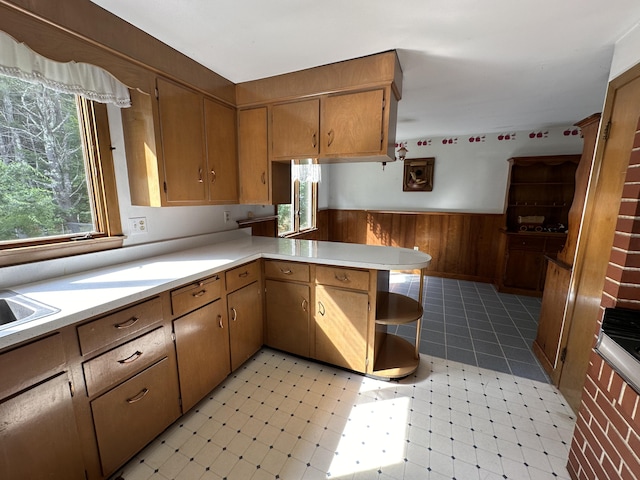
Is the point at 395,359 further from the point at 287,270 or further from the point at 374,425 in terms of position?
the point at 287,270

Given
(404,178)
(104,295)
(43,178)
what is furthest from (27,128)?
(404,178)

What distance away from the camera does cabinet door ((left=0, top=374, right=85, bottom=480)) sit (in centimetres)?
91

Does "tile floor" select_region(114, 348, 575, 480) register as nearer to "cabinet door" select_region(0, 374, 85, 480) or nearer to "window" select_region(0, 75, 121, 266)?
"cabinet door" select_region(0, 374, 85, 480)

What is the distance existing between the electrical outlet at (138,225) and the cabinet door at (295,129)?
3.58 feet

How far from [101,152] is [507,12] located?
2342 mm

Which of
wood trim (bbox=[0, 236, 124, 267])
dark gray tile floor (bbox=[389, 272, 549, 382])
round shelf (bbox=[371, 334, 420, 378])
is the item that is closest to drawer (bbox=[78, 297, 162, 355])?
wood trim (bbox=[0, 236, 124, 267])

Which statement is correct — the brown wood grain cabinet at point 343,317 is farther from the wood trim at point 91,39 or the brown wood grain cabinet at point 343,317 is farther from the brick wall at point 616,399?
the wood trim at point 91,39

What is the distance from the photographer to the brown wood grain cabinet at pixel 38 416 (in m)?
0.90

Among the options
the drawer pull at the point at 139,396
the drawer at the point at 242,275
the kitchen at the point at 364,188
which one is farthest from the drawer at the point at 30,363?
the drawer at the point at 242,275

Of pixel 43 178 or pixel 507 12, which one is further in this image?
pixel 43 178

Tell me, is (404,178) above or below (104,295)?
above

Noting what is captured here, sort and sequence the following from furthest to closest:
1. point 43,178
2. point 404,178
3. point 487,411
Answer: point 404,178 < point 487,411 < point 43,178

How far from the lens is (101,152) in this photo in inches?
64.8

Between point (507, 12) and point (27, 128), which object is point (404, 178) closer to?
point (507, 12)
